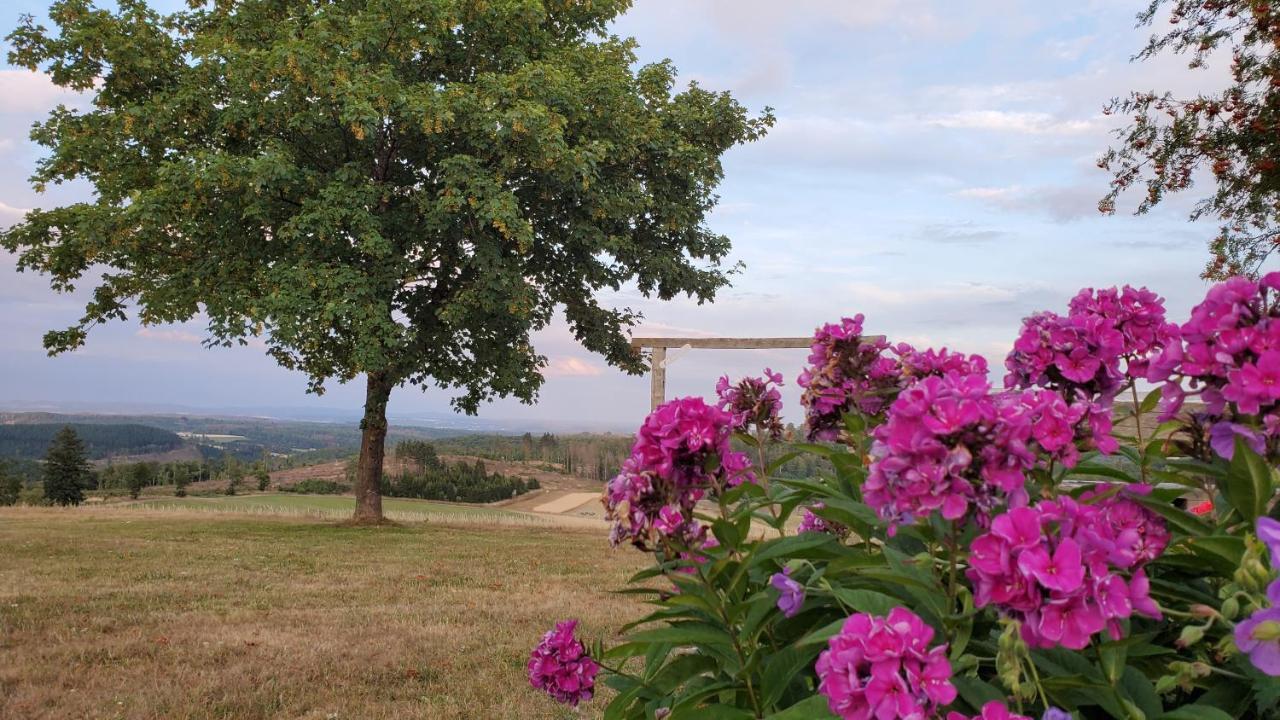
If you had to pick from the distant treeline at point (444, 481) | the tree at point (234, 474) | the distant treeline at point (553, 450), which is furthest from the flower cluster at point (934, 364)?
the tree at point (234, 474)

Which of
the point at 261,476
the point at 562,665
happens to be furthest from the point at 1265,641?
the point at 261,476

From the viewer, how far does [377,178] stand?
1530 cm

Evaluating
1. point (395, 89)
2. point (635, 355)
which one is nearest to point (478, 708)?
point (395, 89)

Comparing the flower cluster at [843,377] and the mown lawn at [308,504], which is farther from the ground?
the flower cluster at [843,377]

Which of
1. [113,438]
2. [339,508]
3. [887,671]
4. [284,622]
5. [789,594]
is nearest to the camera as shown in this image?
[887,671]

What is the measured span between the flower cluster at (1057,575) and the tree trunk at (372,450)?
1587 centimetres

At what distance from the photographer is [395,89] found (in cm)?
1304

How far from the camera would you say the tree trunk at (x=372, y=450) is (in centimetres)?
1623

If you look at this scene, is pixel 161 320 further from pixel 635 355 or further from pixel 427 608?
pixel 427 608

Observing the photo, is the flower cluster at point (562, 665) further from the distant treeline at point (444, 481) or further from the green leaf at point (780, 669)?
the distant treeline at point (444, 481)

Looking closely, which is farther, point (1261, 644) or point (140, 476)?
point (140, 476)

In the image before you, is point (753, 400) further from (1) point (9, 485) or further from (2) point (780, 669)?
(1) point (9, 485)

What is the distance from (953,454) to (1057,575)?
0.21 metres

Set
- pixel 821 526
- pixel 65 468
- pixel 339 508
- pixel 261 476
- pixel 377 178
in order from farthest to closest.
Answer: pixel 65 468
pixel 261 476
pixel 339 508
pixel 377 178
pixel 821 526
